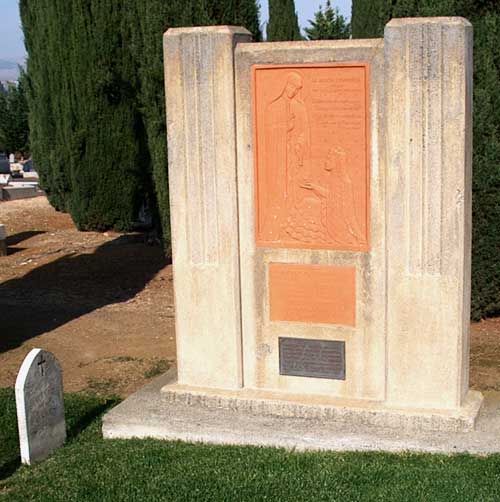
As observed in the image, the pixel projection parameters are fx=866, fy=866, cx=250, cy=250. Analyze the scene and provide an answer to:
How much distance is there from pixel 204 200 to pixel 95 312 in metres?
5.31

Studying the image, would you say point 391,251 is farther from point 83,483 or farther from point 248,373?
point 83,483

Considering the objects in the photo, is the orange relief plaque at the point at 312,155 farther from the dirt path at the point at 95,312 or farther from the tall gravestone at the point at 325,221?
the dirt path at the point at 95,312

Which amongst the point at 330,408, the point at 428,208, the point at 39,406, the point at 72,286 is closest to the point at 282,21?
the point at 72,286

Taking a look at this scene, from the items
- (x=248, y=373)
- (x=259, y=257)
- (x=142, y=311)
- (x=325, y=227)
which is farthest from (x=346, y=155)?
(x=142, y=311)

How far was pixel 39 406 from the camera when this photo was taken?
596cm

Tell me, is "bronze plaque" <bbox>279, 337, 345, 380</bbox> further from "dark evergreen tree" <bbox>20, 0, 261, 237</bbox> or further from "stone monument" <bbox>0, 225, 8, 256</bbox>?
"stone monument" <bbox>0, 225, 8, 256</bbox>

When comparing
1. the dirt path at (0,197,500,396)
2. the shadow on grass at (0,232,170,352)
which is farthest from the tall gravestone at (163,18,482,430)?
the shadow on grass at (0,232,170,352)

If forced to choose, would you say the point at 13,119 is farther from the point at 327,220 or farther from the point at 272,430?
the point at 272,430

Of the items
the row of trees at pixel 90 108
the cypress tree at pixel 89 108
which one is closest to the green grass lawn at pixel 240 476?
the row of trees at pixel 90 108

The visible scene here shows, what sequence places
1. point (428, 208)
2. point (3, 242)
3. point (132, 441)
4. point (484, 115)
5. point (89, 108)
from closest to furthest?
point (428, 208), point (132, 441), point (484, 115), point (3, 242), point (89, 108)

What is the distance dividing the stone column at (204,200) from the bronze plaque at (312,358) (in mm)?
350

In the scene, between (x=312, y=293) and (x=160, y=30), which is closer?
(x=312, y=293)

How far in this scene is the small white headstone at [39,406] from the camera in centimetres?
580

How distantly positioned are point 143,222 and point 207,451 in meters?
12.6
